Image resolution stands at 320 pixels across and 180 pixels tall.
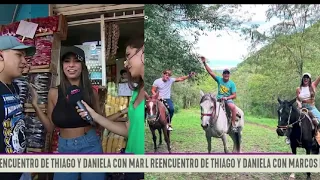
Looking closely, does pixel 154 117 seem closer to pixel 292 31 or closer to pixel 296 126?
pixel 296 126

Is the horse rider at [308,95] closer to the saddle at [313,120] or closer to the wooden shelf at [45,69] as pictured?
the saddle at [313,120]

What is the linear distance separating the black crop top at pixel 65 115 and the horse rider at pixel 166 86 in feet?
2.91

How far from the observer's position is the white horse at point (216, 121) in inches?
197

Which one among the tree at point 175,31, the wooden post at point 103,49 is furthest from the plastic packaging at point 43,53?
the tree at point 175,31

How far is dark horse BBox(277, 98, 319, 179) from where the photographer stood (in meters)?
4.97

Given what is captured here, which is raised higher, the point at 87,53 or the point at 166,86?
the point at 87,53

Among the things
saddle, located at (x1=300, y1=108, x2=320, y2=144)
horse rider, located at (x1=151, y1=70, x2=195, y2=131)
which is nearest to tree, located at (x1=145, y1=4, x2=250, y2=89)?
horse rider, located at (x1=151, y1=70, x2=195, y2=131)

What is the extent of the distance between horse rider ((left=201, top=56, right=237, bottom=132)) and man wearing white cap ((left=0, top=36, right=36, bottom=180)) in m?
2.13

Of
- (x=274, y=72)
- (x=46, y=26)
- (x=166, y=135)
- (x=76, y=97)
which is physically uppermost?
(x=46, y=26)

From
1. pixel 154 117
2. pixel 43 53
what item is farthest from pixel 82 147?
pixel 43 53

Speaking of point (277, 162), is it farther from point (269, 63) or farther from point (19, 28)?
point (19, 28)

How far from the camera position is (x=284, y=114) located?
5.00 meters

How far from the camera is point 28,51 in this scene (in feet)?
17.7

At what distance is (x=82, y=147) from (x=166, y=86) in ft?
3.74
